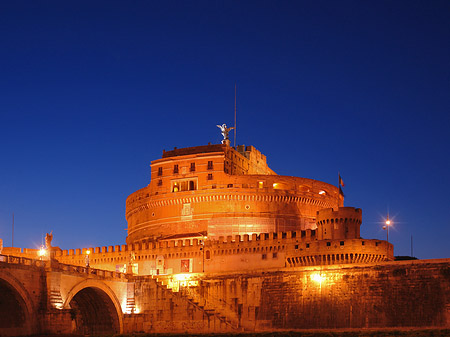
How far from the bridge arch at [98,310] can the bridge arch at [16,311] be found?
10.3 metres

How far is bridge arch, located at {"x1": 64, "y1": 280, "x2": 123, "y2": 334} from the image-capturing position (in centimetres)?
6159

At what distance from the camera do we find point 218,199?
7612cm

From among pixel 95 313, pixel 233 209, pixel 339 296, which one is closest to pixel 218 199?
pixel 233 209

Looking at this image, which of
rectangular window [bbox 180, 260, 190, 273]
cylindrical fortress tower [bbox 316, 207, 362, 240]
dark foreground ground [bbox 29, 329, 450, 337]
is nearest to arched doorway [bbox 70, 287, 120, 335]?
dark foreground ground [bbox 29, 329, 450, 337]

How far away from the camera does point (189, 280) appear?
2564 inches

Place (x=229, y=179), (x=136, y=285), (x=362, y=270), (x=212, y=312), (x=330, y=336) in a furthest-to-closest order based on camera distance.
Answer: (x=229, y=179) < (x=136, y=285) < (x=212, y=312) < (x=362, y=270) < (x=330, y=336)

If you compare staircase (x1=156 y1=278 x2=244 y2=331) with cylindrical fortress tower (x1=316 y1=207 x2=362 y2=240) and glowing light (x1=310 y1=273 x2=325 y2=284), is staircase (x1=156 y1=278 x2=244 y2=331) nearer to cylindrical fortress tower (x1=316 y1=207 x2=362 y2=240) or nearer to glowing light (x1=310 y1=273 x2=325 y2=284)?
glowing light (x1=310 y1=273 x2=325 y2=284)

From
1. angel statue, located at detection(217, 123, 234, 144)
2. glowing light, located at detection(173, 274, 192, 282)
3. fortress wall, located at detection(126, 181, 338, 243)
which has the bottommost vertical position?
glowing light, located at detection(173, 274, 192, 282)

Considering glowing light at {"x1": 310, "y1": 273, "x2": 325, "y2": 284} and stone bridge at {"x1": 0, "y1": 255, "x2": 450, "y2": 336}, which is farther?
glowing light at {"x1": 310, "y1": 273, "x2": 325, "y2": 284}

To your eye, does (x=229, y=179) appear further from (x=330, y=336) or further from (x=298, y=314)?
(x=330, y=336)

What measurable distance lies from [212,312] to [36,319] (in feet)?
52.8

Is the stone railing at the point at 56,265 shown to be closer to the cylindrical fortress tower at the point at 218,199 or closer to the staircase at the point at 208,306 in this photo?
the staircase at the point at 208,306

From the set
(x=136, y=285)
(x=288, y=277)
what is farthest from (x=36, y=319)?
(x=288, y=277)

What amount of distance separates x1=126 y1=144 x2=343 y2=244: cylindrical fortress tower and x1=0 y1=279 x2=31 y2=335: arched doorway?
2608cm
